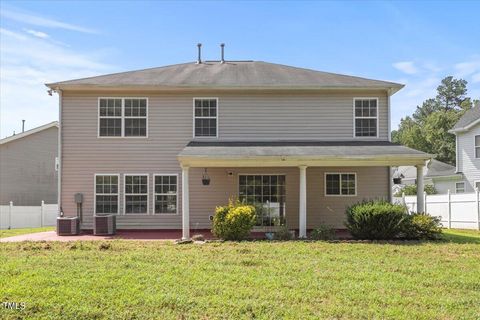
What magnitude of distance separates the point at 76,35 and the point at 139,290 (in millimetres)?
10163

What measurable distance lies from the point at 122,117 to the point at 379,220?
31.0 feet

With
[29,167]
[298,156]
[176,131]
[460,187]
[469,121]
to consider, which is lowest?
[460,187]

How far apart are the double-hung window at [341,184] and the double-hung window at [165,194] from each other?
5.54m

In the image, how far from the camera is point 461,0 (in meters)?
12.9

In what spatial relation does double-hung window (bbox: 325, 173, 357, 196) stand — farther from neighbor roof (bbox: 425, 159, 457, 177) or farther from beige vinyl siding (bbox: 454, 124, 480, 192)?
neighbor roof (bbox: 425, 159, 457, 177)

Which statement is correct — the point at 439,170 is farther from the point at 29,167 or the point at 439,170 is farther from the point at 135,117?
the point at 29,167

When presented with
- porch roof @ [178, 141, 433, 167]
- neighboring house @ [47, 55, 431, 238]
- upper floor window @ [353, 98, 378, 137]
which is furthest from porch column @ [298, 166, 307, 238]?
upper floor window @ [353, 98, 378, 137]

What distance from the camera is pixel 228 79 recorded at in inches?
671

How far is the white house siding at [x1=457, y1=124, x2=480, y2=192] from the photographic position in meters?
24.2

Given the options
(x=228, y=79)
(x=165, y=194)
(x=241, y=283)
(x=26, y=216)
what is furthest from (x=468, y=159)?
(x=26, y=216)

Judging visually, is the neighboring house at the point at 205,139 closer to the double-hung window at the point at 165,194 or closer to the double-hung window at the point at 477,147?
the double-hung window at the point at 165,194

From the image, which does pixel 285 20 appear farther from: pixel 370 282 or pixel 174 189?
pixel 370 282

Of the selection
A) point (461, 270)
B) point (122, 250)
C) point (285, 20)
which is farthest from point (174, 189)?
point (461, 270)

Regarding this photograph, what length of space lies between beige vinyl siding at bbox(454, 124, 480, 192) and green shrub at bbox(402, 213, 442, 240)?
1244 cm
